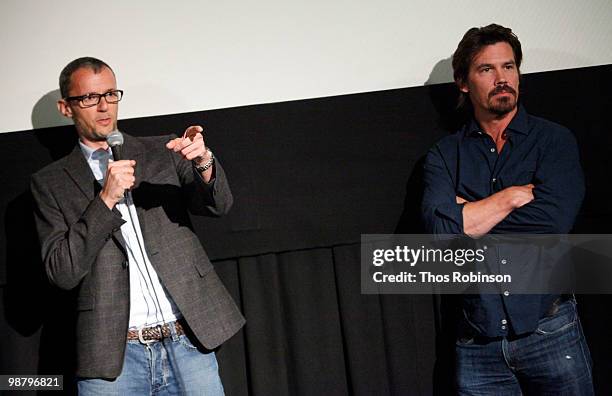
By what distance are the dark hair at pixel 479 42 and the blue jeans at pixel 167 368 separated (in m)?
1.33

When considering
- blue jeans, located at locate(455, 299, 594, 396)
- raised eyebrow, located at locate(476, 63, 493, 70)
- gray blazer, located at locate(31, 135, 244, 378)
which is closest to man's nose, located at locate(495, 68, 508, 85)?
raised eyebrow, located at locate(476, 63, 493, 70)

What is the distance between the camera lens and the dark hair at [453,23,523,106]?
8.23 ft

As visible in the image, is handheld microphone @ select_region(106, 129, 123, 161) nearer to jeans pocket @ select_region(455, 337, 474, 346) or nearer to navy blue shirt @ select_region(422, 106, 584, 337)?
navy blue shirt @ select_region(422, 106, 584, 337)

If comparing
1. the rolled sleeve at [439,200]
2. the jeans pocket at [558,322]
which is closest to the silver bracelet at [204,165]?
the rolled sleeve at [439,200]

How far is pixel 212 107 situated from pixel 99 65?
483 millimetres

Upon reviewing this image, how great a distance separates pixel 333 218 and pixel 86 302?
37.7 inches

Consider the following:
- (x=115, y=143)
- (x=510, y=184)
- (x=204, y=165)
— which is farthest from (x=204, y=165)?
(x=510, y=184)

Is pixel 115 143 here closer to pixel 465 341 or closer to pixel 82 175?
pixel 82 175

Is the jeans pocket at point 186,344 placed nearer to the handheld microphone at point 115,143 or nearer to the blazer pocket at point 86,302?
the blazer pocket at point 86,302

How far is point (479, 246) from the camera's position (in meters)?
2.47

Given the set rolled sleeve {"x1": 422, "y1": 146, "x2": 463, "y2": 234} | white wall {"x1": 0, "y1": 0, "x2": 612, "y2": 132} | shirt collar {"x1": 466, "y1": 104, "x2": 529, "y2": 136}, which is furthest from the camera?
white wall {"x1": 0, "y1": 0, "x2": 612, "y2": 132}

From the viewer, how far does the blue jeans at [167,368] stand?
2.21 metres

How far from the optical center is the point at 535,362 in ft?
7.47

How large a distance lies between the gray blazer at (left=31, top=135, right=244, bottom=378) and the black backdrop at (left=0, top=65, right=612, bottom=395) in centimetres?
34
